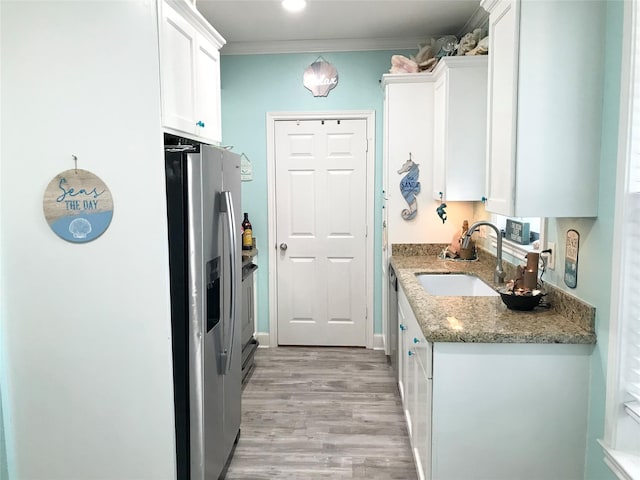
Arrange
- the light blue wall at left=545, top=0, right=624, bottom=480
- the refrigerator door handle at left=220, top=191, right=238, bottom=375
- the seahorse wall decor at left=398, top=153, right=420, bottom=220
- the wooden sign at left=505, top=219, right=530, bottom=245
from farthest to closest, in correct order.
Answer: the seahorse wall decor at left=398, top=153, right=420, bottom=220 → the wooden sign at left=505, top=219, right=530, bottom=245 → the refrigerator door handle at left=220, top=191, right=238, bottom=375 → the light blue wall at left=545, top=0, right=624, bottom=480

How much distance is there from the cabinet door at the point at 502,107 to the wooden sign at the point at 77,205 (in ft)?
5.28

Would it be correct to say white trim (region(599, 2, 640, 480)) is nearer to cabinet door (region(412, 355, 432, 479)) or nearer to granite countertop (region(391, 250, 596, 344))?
granite countertop (region(391, 250, 596, 344))

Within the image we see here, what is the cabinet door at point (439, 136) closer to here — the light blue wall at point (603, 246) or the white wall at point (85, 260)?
the light blue wall at point (603, 246)

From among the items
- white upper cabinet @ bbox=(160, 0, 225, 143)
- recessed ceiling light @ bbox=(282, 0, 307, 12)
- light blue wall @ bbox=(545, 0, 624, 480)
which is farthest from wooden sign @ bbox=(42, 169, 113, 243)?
recessed ceiling light @ bbox=(282, 0, 307, 12)

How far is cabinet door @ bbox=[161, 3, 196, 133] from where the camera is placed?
192 cm

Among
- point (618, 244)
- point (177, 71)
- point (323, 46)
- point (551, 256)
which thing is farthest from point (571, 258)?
point (323, 46)

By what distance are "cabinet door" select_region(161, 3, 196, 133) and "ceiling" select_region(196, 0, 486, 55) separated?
4.17 feet

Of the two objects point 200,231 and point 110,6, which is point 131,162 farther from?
point 110,6

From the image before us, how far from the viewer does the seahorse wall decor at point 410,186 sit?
3746 millimetres

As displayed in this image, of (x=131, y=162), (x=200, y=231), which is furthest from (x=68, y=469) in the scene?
(x=131, y=162)

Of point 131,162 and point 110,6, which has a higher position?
point 110,6

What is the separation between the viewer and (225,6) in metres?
3.31

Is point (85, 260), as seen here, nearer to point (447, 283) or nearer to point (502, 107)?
point (502, 107)

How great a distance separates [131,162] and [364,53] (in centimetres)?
283
